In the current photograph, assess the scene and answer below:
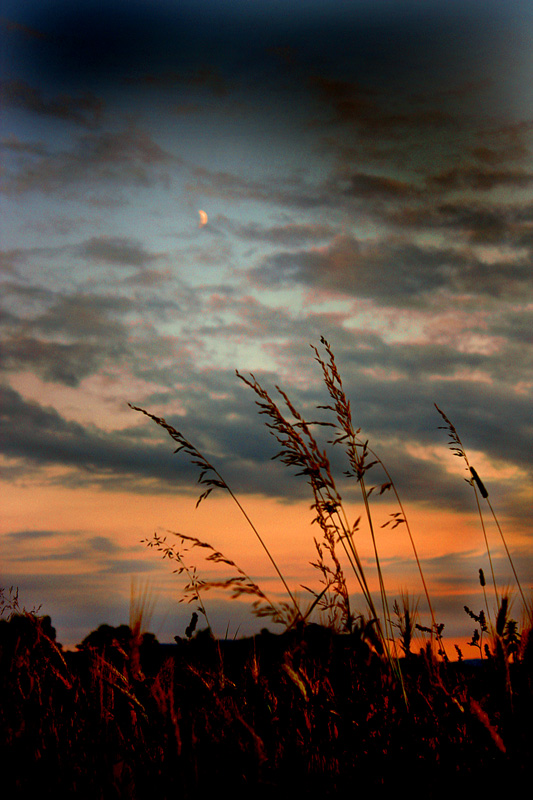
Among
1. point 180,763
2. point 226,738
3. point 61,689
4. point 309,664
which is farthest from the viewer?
point 309,664

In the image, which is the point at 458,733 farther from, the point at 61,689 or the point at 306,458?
the point at 61,689

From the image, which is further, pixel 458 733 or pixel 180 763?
pixel 458 733

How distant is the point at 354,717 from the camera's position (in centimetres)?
254

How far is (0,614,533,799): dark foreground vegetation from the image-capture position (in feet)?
6.85

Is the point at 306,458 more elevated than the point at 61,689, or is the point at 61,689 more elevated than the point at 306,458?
the point at 306,458

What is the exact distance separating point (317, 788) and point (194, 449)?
56.9 inches

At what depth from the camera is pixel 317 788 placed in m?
2.20

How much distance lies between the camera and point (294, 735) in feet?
7.75

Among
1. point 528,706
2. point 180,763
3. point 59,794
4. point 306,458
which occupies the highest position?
point 306,458

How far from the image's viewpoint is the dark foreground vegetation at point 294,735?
209cm

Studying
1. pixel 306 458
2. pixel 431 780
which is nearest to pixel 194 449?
pixel 306 458

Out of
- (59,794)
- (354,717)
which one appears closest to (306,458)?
(354,717)

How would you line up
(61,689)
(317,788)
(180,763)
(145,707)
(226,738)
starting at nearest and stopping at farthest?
(180,763)
(317,788)
(226,738)
(145,707)
(61,689)

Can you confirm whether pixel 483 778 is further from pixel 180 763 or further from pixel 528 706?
pixel 180 763
